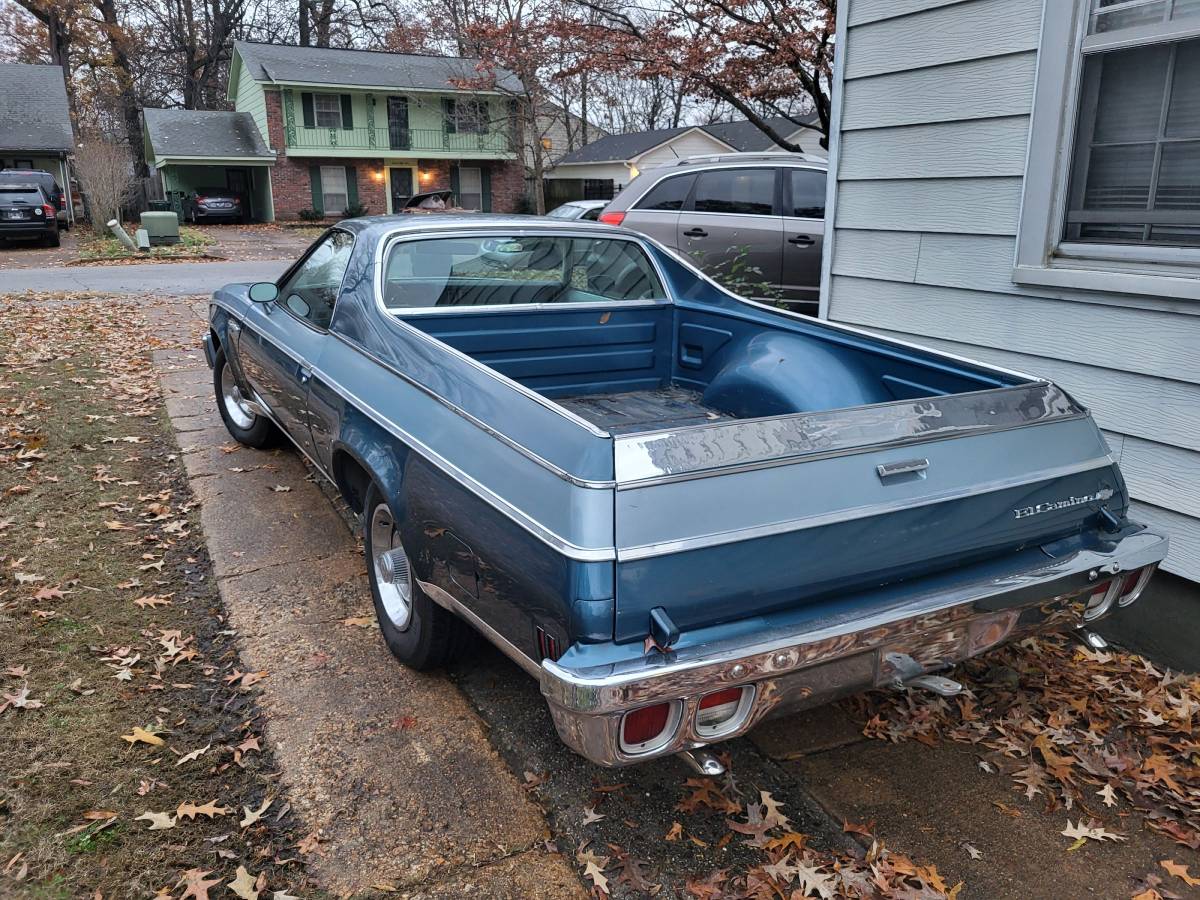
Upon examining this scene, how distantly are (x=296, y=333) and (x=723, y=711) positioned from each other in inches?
121

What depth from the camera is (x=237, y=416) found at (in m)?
6.31

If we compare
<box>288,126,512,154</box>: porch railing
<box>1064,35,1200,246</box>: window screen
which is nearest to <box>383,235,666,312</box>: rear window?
<box>1064,35,1200,246</box>: window screen

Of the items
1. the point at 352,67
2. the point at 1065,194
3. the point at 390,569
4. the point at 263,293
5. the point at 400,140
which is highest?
the point at 352,67

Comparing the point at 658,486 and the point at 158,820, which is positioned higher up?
the point at 658,486

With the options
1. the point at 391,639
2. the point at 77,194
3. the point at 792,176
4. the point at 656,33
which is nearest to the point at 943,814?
the point at 391,639

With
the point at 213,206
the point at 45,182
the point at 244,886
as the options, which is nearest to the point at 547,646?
the point at 244,886

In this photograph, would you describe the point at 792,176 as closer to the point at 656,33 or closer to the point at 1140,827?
the point at 656,33

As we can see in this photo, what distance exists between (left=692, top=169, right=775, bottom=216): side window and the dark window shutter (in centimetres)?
3008

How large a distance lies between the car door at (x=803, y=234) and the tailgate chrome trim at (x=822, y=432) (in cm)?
546

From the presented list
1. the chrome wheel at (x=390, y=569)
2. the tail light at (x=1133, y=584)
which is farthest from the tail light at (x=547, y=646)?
the tail light at (x=1133, y=584)

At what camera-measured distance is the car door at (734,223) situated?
28.0 feet

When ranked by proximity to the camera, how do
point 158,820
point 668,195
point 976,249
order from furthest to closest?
point 668,195
point 976,249
point 158,820

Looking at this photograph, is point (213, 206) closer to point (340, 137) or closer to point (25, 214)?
point (340, 137)

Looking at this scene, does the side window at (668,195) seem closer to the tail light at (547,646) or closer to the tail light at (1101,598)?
the tail light at (1101,598)
